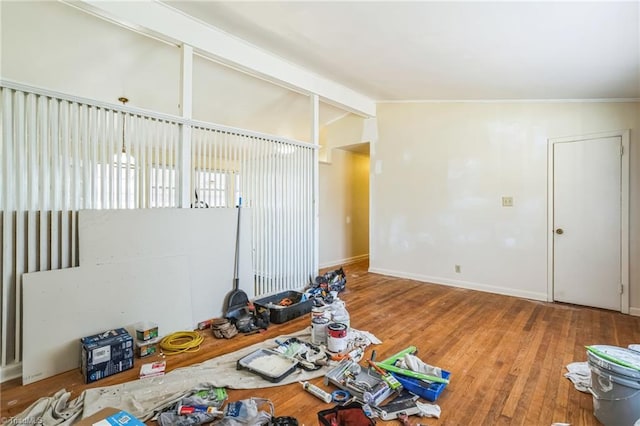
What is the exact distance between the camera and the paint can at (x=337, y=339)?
2568 millimetres

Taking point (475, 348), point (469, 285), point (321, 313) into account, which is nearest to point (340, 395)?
point (321, 313)

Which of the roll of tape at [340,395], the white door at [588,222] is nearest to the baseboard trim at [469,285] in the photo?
the white door at [588,222]

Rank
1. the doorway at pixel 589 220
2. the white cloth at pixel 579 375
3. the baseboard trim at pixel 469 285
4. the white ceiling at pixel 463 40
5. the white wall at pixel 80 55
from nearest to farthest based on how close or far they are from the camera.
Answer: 1. the white cloth at pixel 579 375
2. the white ceiling at pixel 463 40
3. the white wall at pixel 80 55
4. the doorway at pixel 589 220
5. the baseboard trim at pixel 469 285

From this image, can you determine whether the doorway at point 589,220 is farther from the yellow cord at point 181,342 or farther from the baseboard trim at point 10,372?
the baseboard trim at point 10,372

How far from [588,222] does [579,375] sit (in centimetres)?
245

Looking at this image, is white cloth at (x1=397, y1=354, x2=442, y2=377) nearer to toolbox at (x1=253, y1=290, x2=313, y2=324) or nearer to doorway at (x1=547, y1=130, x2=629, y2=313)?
toolbox at (x1=253, y1=290, x2=313, y2=324)

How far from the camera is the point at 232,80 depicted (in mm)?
4438

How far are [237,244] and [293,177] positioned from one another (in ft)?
4.31

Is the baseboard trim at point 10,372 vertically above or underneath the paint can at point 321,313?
underneath

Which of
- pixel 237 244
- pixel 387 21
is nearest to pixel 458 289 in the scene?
pixel 237 244

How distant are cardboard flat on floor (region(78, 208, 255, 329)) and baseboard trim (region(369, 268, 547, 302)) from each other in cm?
286

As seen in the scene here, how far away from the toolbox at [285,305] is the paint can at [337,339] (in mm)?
891

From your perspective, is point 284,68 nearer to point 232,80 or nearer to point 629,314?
point 232,80

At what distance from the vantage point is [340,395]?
2.01 meters
